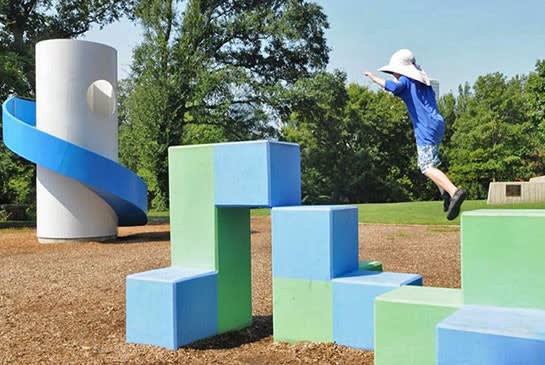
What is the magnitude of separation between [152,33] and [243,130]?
6718 millimetres

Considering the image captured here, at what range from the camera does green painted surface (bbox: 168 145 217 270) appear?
520 cm

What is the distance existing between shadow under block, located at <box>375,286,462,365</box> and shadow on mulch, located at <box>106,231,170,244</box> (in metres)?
10.4

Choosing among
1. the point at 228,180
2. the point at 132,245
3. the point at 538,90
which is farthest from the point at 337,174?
the point at 228,180

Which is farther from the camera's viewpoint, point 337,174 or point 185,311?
point 337,174

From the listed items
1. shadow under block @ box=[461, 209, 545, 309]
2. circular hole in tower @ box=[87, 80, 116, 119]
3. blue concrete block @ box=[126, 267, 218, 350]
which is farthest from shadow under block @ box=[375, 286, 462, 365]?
circular hole in tower @ box=[87, 80, 116, 119]

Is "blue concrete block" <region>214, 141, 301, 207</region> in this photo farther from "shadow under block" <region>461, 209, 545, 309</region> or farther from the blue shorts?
"shadow under block" <region>461, 209, 545, 309</region>

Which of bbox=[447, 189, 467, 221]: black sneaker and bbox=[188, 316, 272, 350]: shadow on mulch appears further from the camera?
bbox=[188, 316, 272, 350]: shadow on mulch

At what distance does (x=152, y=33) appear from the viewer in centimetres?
2908

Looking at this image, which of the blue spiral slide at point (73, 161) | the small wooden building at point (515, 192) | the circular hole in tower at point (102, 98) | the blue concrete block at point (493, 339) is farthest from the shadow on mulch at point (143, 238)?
the small wooden building at point (515, 192)

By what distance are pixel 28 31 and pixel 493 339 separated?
2531 centimetres

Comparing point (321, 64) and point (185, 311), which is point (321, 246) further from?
point (321, 64)

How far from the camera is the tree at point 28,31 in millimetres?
19406

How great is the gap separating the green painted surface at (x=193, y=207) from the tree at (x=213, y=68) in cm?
2284

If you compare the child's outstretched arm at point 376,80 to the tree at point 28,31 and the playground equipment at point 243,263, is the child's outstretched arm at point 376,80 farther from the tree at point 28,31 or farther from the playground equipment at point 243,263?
the tree at point 28,31
